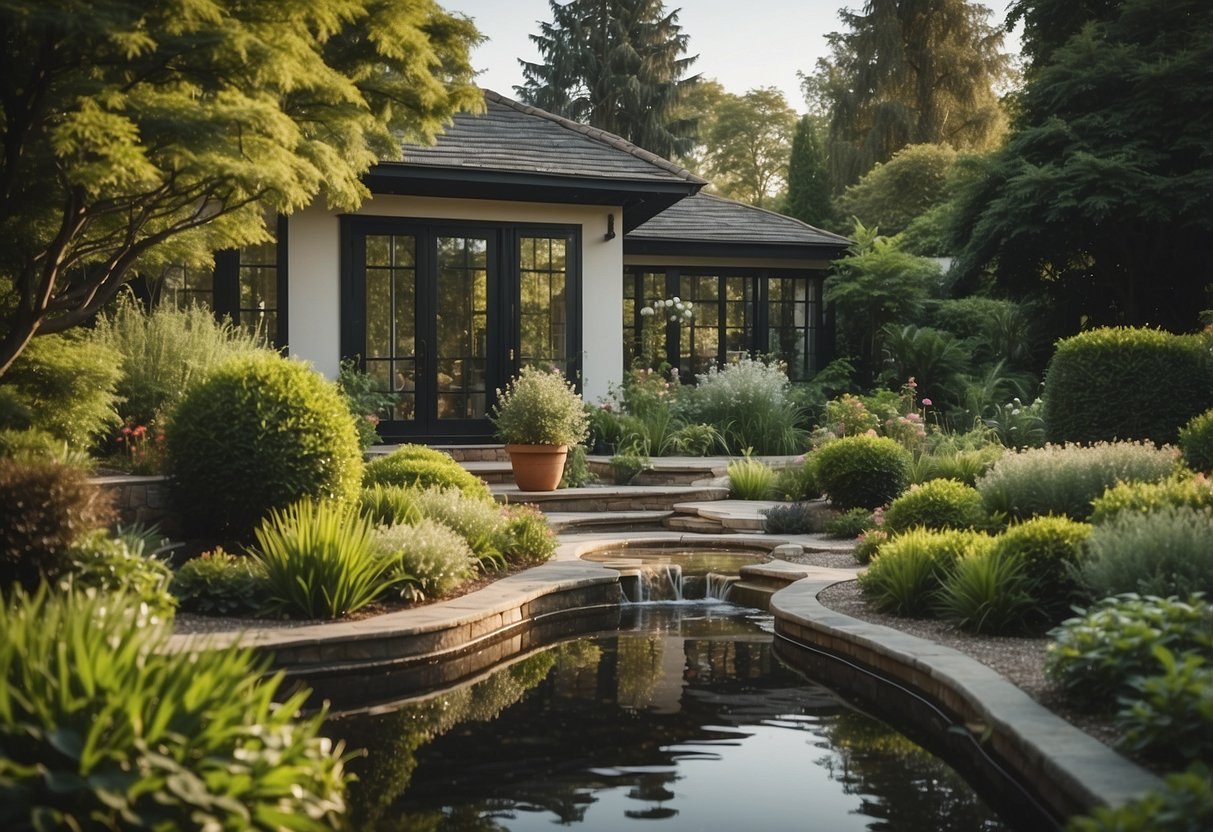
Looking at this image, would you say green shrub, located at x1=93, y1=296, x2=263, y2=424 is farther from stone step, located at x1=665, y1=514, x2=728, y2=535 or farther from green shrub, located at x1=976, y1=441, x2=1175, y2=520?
green shrub, located at x1=976, y1=441, x2=1175, y2=520

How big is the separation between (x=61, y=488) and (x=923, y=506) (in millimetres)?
5761

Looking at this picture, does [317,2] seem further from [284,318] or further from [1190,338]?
[1190,338]

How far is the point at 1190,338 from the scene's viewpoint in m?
11.1

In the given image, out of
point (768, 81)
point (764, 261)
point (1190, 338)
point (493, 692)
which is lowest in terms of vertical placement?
point (493, 692)

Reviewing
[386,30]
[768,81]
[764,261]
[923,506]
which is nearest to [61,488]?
[386,30]

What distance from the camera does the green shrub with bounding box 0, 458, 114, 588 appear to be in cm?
588

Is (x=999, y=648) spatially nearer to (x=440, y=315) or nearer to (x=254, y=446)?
(x=254, y=446)

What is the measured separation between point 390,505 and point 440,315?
19.0 feet

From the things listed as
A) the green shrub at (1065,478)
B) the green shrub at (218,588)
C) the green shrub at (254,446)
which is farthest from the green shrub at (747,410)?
the green shrub at (218,588)

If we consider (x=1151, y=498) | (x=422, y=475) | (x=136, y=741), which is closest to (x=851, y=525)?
(x=422, y=475)

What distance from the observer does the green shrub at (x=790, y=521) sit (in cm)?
1065

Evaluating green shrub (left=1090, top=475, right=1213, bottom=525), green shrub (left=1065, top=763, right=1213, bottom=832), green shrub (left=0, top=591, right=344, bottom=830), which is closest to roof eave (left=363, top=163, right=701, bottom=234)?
green shrub (left=1090, top=475, right=1213, bottom=525)

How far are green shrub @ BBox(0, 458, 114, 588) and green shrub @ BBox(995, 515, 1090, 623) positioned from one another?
484 centimetres

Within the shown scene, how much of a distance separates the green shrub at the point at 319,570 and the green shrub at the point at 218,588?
3.9 inches
